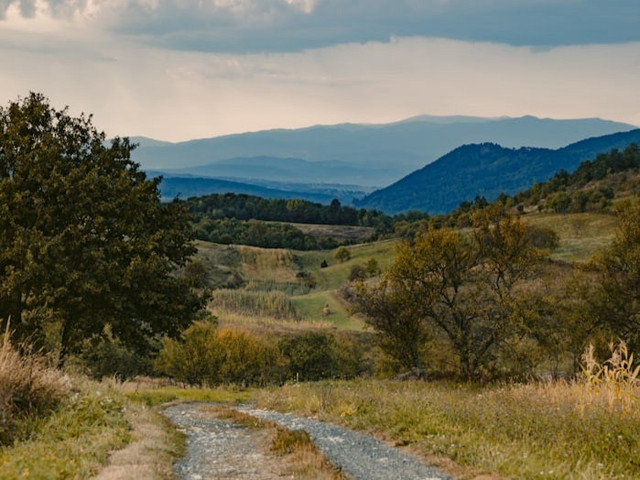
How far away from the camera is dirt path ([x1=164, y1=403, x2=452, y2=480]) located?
1055 cm

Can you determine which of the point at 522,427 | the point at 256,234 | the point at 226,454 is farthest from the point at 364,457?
the point at 256,234

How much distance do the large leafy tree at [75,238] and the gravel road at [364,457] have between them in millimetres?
11952

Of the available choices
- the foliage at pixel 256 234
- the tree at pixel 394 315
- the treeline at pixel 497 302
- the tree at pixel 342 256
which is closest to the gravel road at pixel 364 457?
the treeline at pixel 497 302

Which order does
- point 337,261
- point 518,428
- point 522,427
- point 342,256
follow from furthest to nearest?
point 337,261 → point 342,256 → point 522,427 → point 518,428

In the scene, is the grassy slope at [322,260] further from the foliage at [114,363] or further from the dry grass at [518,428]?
the dry grass at [518,428]

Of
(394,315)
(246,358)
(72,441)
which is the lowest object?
(246,358)

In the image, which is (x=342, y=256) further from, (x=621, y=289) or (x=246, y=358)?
(x=621, y=289)

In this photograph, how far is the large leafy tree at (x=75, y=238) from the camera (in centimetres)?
2292

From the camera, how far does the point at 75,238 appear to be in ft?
78.9

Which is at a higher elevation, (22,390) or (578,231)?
(578,231)

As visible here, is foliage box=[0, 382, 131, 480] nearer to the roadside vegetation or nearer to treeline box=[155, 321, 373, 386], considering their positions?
the roadside vegetation

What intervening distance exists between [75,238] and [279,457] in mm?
15102

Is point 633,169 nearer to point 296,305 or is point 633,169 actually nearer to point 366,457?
point 296,305

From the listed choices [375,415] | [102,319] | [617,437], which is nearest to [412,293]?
[102,319]
